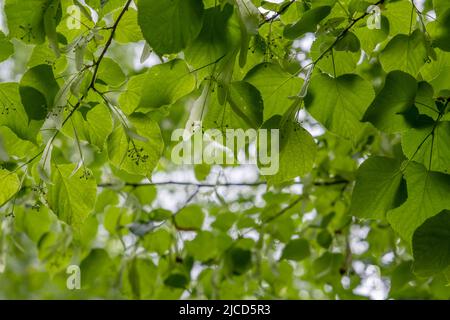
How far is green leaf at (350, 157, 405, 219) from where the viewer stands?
0.60 metres

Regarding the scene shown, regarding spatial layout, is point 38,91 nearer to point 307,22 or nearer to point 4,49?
point 4,49

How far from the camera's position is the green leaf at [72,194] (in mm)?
698

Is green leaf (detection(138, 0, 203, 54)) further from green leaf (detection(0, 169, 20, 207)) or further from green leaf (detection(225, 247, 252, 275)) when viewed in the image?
green leaf (detection(225, 247, 252, 275))

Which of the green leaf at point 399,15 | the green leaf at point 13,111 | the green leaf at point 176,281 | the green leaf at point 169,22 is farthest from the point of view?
the green leaf at point 176,281

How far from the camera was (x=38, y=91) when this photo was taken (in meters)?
0.59

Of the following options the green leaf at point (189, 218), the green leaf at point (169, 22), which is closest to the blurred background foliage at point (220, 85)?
the green leaf at point (169, 22)

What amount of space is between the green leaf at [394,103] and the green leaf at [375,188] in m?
0.04

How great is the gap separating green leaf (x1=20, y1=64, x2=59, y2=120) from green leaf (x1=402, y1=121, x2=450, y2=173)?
39 cm

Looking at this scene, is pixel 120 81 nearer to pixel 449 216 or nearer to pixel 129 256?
pixel 449 216

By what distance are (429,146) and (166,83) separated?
302 millimetres

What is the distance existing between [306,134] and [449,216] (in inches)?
7.0

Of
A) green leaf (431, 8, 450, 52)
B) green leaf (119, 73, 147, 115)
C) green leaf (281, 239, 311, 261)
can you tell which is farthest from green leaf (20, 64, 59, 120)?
green leaf (281, 239, 311, 261)

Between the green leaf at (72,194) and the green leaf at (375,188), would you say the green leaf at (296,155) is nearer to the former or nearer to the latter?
the green leaf at (375,188)

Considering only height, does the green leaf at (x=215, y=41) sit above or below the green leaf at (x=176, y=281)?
above
